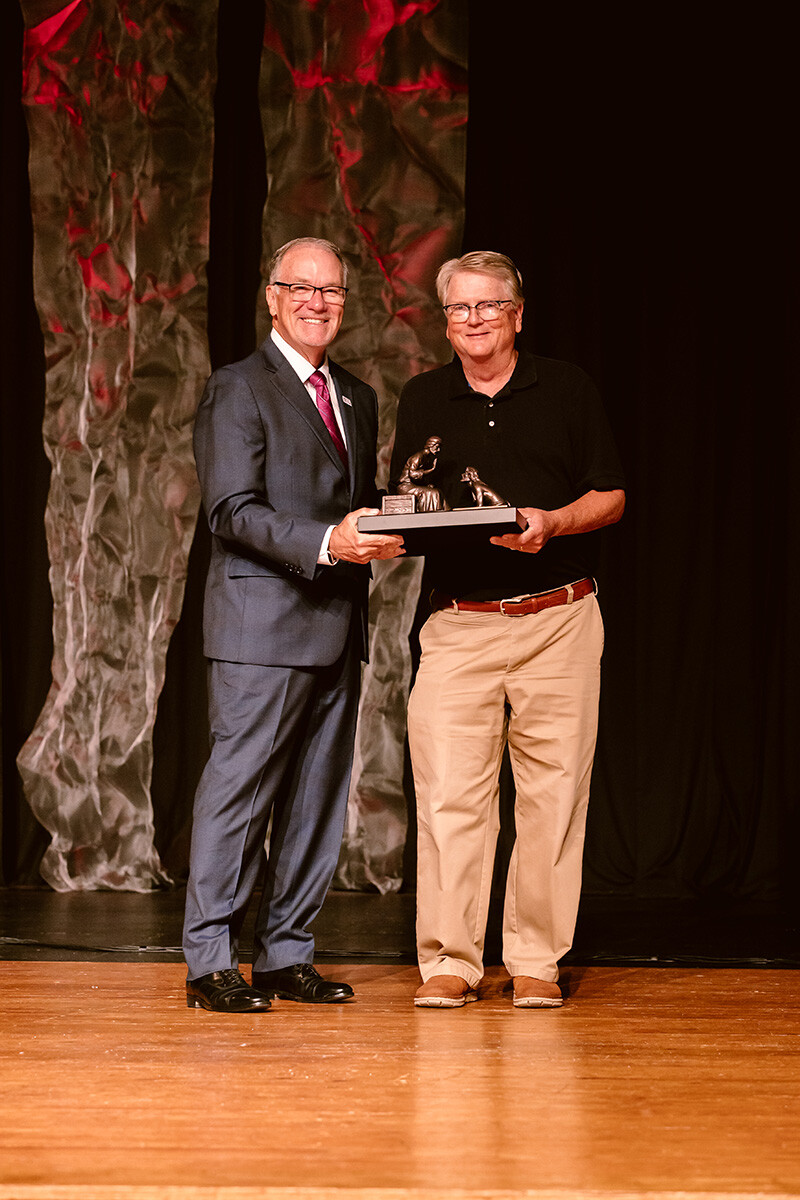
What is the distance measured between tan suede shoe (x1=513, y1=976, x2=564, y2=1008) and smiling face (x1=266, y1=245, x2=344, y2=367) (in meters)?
1.27

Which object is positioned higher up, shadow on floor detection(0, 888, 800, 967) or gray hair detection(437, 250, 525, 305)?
gray hair detection(437, 250, 525, 305)

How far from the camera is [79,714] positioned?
4.52 meters

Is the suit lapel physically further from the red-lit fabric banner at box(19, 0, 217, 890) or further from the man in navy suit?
the red-lit fabric banner at box(19, 0, 217, 890)

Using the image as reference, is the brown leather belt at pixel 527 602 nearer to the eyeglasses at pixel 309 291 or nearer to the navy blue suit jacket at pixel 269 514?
the navy blue suit jacket at pixel 269 514

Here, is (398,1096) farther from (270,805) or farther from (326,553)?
(326,553)

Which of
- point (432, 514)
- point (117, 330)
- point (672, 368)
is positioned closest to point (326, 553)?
point (432, 514)

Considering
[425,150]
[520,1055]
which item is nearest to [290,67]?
[425,150]

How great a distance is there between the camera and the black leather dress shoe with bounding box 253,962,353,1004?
2385 mm

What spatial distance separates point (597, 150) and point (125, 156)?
1683mm

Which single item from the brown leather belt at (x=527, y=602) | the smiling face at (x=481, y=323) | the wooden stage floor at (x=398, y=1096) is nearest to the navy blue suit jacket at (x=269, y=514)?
the brown leather belt at (x=527, y=602)

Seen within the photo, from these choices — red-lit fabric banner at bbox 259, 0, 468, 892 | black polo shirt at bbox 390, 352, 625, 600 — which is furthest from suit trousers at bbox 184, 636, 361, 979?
red-lit fabric banner at bbox 259, 0, 468, 892

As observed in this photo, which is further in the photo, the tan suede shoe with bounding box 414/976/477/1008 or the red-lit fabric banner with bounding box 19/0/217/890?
the red-lit fabric banner with bounding box 19/0/217/890

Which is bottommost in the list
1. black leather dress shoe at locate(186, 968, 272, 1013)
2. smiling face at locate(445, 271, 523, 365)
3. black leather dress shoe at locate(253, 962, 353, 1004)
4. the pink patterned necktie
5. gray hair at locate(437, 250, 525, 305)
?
black leather dress shoe at locate(253, 962, 353, 1004)

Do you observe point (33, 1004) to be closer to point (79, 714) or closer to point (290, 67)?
point (79, 714)
